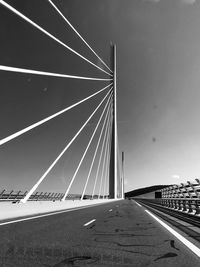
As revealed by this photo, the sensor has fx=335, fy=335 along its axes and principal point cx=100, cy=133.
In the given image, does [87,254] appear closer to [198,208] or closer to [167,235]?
[167,235]

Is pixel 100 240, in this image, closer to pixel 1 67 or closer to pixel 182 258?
pixel 182 258

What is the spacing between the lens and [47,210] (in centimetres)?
1797

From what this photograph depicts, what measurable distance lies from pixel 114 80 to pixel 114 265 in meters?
45.0

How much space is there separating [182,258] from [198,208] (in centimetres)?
885

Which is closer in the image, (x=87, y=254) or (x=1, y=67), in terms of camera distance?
(x=87, y=254)

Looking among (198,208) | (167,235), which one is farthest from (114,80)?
(167,235)

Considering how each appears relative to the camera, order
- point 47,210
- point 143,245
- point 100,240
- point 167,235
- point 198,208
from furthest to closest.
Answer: point 47,210, point 198,208, point 167,235, point 100,240, point 143,245

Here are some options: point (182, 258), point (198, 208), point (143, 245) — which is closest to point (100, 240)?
point (143, 245)

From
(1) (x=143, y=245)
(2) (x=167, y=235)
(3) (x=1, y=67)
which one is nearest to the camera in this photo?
(1) (x=143, y=245)

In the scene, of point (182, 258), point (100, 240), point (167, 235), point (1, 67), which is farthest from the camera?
point (1, 67)

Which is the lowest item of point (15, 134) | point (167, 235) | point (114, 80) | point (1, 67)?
point (167, 235)

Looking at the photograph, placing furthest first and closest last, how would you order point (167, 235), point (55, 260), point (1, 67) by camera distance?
point (1, 67)
point (167, 235)
point (55, 260)

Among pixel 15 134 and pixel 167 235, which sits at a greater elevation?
pixel 15 134

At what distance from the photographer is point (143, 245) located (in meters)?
6.69
